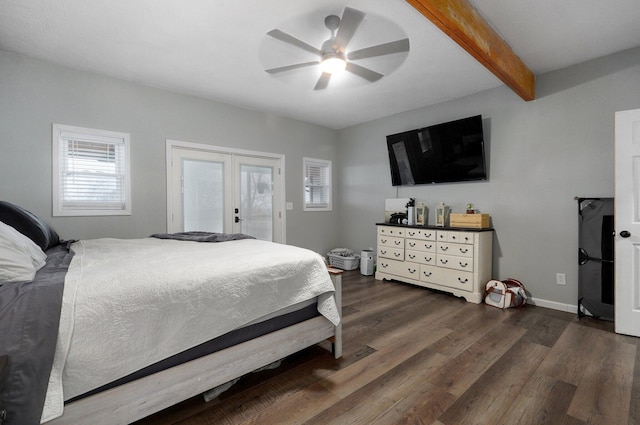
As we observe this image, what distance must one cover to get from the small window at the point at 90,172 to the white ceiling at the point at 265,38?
74 centimetres

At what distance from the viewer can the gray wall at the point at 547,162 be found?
2.84 metres

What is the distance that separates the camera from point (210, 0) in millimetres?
2055

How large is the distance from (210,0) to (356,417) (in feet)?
9.47

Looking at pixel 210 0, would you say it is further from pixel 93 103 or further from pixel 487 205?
pixel 487 205

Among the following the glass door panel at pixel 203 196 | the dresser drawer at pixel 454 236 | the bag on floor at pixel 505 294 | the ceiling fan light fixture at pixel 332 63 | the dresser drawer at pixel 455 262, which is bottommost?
the bag on floor at pixel 505 294

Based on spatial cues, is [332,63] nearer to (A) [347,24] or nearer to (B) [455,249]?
(A) [347,24]

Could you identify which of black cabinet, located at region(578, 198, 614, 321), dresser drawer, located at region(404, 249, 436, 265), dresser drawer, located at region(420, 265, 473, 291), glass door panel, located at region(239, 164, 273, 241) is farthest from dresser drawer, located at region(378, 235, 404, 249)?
black cabinet, located at region(578, 198, 614, 321)

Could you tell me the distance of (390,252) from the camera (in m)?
4.29

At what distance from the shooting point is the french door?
3764 mm

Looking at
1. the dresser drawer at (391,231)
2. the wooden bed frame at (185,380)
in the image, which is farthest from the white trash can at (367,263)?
the wooden bed frame at (185,380)

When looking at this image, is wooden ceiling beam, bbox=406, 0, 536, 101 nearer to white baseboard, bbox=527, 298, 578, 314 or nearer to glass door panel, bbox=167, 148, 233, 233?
white baseboard, bbox=527, 298, 578, 314

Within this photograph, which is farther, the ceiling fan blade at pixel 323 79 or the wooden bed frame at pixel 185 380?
the ceiling fan blade at pixel 323 79

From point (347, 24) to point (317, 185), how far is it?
332 centimetres

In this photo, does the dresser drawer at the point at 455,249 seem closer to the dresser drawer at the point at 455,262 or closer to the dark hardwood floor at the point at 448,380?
the dresser drawer at the point at 455,262
